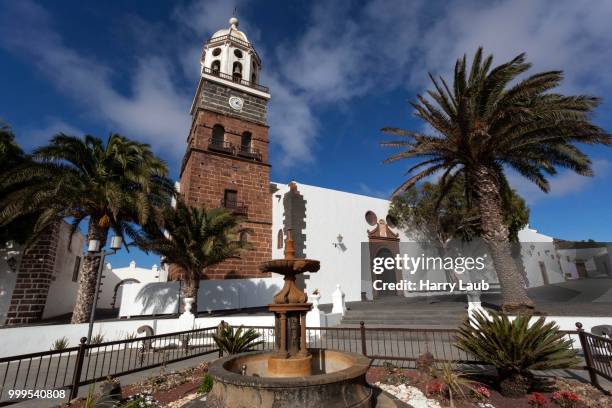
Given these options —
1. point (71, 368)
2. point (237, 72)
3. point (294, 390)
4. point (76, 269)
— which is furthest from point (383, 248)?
point (76, 269)

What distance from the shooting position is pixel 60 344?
860 centimetres

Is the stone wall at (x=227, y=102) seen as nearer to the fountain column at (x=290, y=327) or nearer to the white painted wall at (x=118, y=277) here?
the white painted wall at (x=118, y=277)

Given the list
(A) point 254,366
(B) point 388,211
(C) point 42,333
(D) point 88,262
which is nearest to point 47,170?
(D) point 88,262

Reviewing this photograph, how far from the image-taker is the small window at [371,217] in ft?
64.6

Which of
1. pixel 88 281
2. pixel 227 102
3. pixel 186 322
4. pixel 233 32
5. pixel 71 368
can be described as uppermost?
pixel 233 32

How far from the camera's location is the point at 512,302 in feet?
30.9

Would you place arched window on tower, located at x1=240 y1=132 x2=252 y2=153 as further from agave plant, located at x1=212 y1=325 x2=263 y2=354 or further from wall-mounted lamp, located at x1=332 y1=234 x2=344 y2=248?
agave plant, located at x1=212 y1=325 x2=263 y2=354

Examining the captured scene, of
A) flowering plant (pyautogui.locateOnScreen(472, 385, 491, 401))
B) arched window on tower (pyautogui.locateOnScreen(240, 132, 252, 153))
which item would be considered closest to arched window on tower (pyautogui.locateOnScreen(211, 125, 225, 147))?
arched window on tower (pyautogui.locateOnScreen(240, 132, 252, 153))

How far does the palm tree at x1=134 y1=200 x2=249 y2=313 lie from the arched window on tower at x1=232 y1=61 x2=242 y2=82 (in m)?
11.0

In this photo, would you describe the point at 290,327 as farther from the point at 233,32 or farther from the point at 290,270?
the point at 233,32

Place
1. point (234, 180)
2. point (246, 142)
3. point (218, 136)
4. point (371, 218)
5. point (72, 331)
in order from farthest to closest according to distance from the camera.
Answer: point (371, 218)
point (246, 142)
point (218, 136)
point (234, 180)
point (72, 331)

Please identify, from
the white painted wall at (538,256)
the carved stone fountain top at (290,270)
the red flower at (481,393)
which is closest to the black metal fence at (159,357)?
the red flower at (481,393)

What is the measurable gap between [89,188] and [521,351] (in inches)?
476

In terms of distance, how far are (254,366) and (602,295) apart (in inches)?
830
